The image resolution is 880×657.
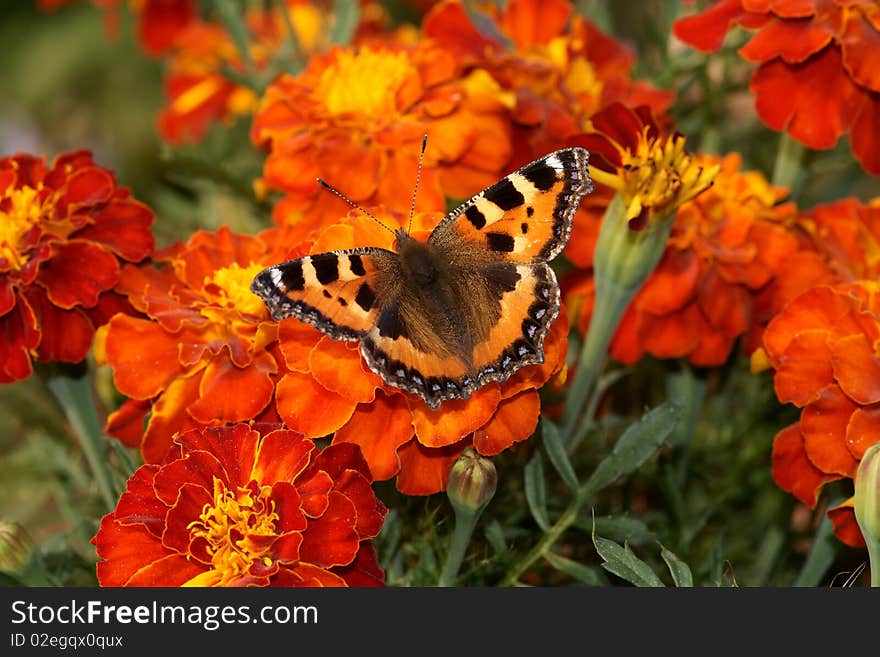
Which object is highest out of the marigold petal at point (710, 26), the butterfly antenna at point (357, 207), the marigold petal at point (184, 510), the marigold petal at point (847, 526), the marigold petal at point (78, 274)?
the marigold petal at point (710, 26)

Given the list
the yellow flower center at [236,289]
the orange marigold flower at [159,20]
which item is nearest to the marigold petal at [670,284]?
the yellow flower center at [236,289]

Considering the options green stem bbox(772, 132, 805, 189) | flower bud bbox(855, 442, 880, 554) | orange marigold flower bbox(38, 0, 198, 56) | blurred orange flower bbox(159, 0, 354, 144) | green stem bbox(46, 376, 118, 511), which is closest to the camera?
flower bud bbox(855, 442, 880, 554)

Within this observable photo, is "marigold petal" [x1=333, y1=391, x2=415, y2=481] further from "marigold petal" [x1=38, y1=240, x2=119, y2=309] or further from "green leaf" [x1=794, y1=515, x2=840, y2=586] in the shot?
"green leaf" [x1=794, y1=515, x2=840, y2=586]

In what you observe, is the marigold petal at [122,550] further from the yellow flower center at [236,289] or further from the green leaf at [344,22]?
the green leaf at [344,22]

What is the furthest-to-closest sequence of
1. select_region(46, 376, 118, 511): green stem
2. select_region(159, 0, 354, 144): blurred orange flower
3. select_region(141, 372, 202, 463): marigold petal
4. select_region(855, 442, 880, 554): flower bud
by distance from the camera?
select_region(159, 0, 354, 144): blurred orange flower
select_region(46, 376, 118, 511): green stem
select_region(141, 372, 202, 463): marigold petal
select_region(855, 442, 880, 554): flower bud

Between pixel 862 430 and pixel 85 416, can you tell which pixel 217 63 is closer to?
pixel 85 416

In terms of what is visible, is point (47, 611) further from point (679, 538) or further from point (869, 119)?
point (869, 119)

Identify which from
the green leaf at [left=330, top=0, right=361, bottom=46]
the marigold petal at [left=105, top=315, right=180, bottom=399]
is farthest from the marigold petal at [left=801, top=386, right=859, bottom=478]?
the green leaf at [left=330, top=0, right=361, bottom=46]
